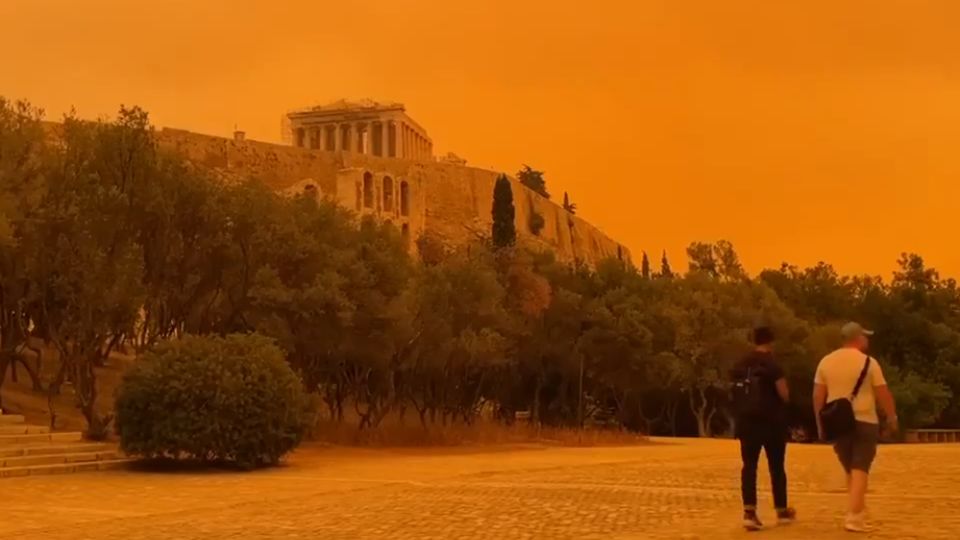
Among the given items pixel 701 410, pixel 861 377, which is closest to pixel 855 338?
pixel 861 377

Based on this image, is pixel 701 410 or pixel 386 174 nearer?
pixel 701 410

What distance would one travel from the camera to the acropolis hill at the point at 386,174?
8719cm

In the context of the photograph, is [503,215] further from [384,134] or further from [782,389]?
[782,389]

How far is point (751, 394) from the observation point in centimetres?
973

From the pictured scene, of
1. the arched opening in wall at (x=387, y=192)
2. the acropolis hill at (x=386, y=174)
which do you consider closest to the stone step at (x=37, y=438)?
the acropolis hill at (x=386, y=174)

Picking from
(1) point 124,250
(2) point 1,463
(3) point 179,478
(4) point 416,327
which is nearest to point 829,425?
(3) point 179,478

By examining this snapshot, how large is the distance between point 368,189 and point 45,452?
7504 centimetres

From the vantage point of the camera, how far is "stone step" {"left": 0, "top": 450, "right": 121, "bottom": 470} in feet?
60.5

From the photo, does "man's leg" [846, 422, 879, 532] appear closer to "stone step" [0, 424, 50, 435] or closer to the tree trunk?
"stone step" [0, 424, 50, 435]

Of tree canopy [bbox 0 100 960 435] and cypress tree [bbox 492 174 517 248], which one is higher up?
cypress tree [bbox 492 174 517 248]

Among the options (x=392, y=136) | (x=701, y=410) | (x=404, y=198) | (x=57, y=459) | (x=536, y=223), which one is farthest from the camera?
(x=392, y=136)

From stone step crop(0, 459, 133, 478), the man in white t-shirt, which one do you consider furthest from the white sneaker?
stone step crop(0, 459, 133, 478)

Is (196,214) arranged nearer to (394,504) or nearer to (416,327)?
(416,327)

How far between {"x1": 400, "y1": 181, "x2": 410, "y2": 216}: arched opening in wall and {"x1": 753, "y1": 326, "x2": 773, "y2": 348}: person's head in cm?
8688
